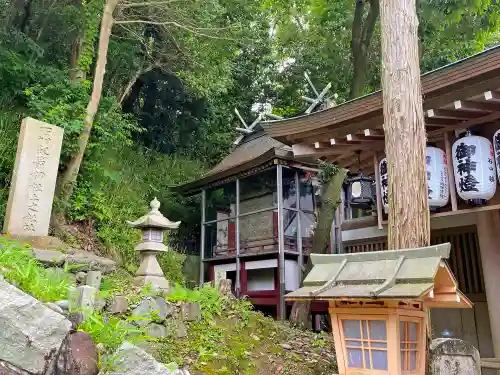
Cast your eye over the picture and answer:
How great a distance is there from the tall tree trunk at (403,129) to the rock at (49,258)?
5.53 m

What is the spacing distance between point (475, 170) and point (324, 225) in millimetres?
5259

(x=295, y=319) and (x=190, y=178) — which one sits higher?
(x=190, y=178)

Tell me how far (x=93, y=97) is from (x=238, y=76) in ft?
33.7

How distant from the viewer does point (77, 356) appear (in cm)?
410

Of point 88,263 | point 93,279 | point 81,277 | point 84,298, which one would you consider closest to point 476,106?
point 84,298

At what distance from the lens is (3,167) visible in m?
10.7

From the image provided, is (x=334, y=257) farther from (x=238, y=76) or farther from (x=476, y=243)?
(x=238, y=76)

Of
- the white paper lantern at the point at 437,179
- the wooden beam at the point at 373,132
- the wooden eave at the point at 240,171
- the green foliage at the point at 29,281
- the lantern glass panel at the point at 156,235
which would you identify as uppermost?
the wooden eave at the point at 240,171

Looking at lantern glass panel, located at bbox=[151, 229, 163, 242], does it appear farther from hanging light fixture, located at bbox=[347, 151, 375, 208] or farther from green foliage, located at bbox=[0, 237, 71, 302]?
hanging light fixture, located at bbox=[347, 151, 375, 208]

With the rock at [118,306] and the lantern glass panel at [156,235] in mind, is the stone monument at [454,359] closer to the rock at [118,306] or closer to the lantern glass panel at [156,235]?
the rock at [118,306]

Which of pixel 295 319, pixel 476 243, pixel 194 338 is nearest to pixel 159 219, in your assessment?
pixel 194 338

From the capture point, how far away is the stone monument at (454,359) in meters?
4.26

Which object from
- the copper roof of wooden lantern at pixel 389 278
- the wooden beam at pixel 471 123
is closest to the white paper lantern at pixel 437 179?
the wooden beam at pixel 471 123

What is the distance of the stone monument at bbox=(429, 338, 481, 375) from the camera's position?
4258 millimetres
